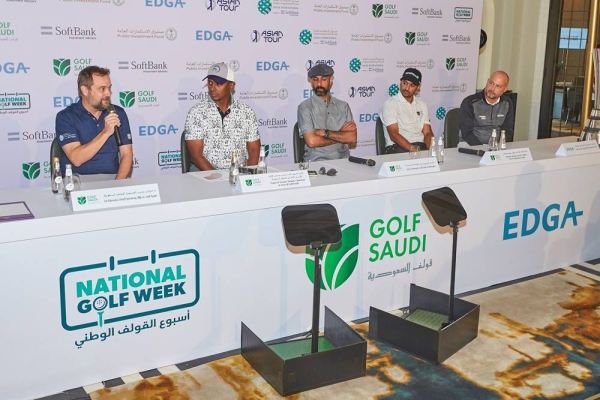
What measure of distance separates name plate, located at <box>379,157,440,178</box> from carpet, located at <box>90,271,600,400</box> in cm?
77

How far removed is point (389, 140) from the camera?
5121 millimetres

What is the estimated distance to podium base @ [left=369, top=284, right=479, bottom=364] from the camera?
299 centimetres

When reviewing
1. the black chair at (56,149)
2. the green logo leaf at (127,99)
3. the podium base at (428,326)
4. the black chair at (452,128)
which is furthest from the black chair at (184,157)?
the black chair at (452,128)

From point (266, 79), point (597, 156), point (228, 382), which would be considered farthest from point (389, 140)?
point (228, 382)

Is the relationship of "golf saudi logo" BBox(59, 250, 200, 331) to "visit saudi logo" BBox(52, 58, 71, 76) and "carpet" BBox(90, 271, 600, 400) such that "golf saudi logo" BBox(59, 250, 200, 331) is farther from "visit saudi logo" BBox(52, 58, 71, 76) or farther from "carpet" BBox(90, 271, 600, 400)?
"visit saudi logo" BBox(52, 58, 71, 76)

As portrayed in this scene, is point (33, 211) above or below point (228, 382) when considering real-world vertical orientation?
above

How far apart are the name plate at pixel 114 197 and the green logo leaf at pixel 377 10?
3.69m

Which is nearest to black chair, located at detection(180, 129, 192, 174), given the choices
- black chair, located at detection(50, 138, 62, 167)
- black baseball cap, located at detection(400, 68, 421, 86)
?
black chair, located at detection(50, 138, 62, 167)

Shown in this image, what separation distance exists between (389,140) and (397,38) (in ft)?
4.62

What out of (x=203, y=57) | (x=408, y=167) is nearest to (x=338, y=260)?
(x=408, y=167)

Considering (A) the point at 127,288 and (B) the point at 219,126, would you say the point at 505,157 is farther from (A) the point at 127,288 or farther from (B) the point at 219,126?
(A) the point at 127,288

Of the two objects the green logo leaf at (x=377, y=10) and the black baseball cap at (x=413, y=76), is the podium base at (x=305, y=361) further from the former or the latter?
the green logo leaf at (x=377, y=10)

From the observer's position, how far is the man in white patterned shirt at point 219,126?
4.14 m

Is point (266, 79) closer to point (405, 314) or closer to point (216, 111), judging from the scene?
point (216, 111)
